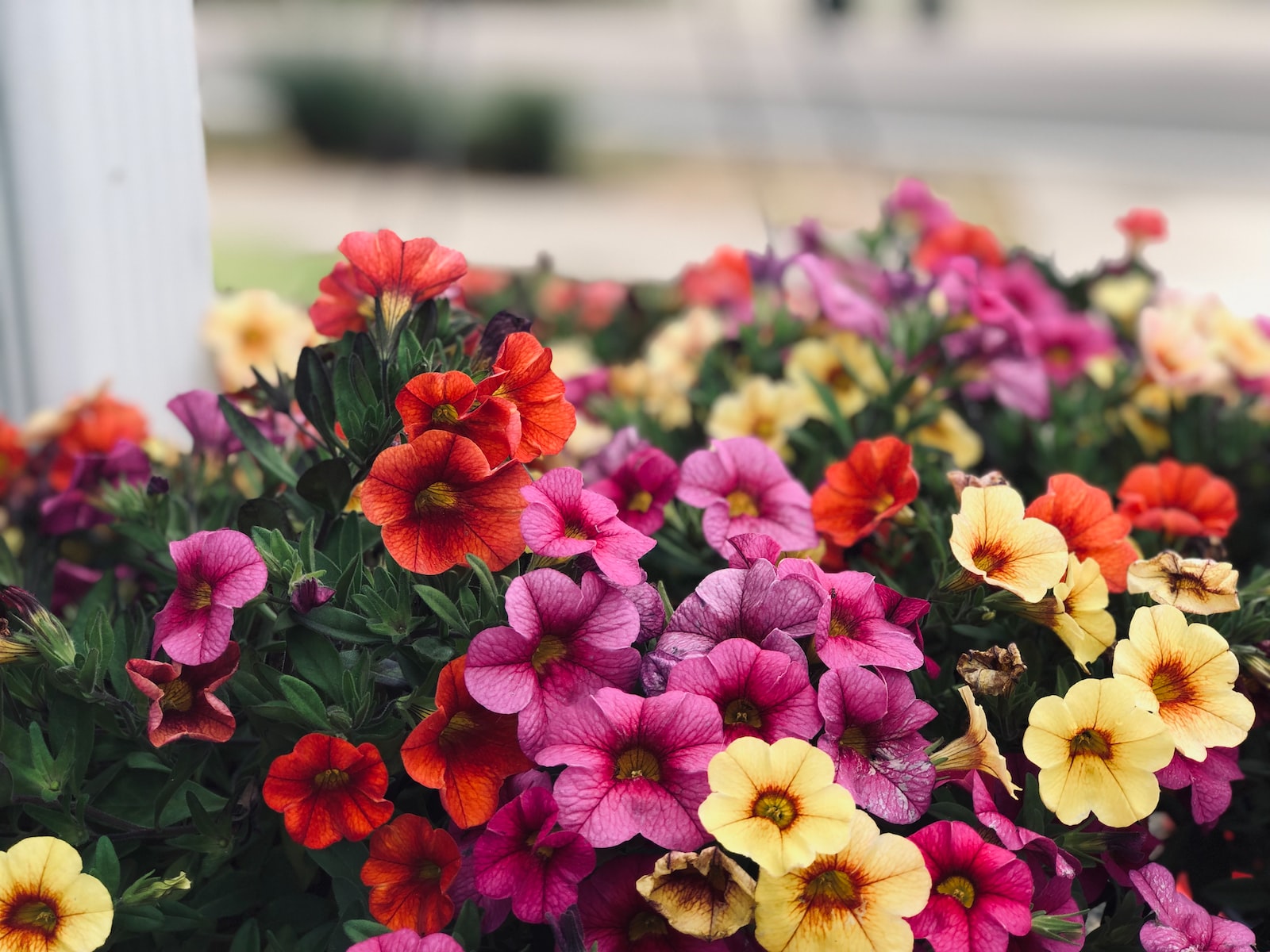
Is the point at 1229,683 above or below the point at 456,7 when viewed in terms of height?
above

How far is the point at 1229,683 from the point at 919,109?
344 inches

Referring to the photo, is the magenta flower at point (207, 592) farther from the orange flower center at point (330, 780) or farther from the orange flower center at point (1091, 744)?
the orange flower center at point (1091, 744)

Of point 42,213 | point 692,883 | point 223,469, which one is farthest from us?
point 42,213

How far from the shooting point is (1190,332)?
4.68ft

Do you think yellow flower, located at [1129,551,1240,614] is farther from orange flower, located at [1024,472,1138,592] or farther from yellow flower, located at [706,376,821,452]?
yellow flower, located at [706,376,821,452]

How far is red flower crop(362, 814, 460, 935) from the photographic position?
74cm

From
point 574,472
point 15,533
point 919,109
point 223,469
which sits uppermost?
point 574,472

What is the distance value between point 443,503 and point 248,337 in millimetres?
861

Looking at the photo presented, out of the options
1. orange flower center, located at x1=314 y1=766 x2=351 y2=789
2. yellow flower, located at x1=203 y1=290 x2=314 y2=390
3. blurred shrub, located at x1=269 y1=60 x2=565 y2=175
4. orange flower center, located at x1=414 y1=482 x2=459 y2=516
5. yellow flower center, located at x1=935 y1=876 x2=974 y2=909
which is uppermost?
orange flower center, located at x1=414 y1=482 x2=459 y2=516

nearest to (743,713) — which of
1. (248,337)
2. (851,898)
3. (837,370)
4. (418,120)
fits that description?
(851,898)

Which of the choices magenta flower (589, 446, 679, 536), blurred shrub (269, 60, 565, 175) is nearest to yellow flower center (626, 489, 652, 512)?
magenta flower (589, 446, 679, 536)

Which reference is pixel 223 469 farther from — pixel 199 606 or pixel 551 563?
pixel 551 563

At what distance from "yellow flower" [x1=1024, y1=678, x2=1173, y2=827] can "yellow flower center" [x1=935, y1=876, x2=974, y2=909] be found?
8 centimetres

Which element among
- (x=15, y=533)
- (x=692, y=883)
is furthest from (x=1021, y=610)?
(x=15, y=533)
